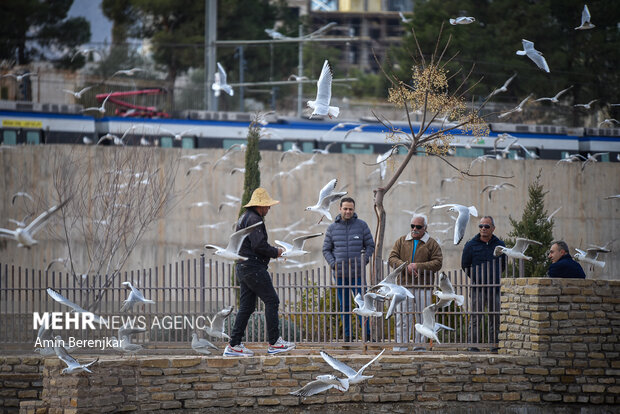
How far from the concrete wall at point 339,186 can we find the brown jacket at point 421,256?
9.85 meters

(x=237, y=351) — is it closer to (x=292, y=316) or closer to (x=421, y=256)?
(x=292, y=316)

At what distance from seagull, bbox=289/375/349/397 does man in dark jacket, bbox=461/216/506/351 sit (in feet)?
7.44

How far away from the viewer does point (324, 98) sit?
40.8 ft

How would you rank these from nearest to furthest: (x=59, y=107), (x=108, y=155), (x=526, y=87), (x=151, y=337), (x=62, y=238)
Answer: (x=151, y=337) → (x=62, y=238) → (x=108, y=155) → (x=59, y=107) → (x=526, y=87)

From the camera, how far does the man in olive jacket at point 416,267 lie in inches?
460

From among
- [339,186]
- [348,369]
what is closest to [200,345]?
[348,369]

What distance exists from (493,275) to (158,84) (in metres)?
31.1

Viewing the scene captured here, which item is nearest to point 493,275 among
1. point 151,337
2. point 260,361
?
point 260,361

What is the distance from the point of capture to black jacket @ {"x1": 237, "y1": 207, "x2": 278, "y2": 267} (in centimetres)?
1031

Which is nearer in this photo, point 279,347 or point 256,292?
point 256,292

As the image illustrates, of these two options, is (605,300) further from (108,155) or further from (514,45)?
(514,45)

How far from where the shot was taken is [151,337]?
494 inches

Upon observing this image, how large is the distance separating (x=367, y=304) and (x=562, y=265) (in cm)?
281

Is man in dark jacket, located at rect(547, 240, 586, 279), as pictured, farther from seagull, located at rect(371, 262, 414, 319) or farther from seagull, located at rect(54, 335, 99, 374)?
seagull, located at rect(54, 335, 99, 374)
